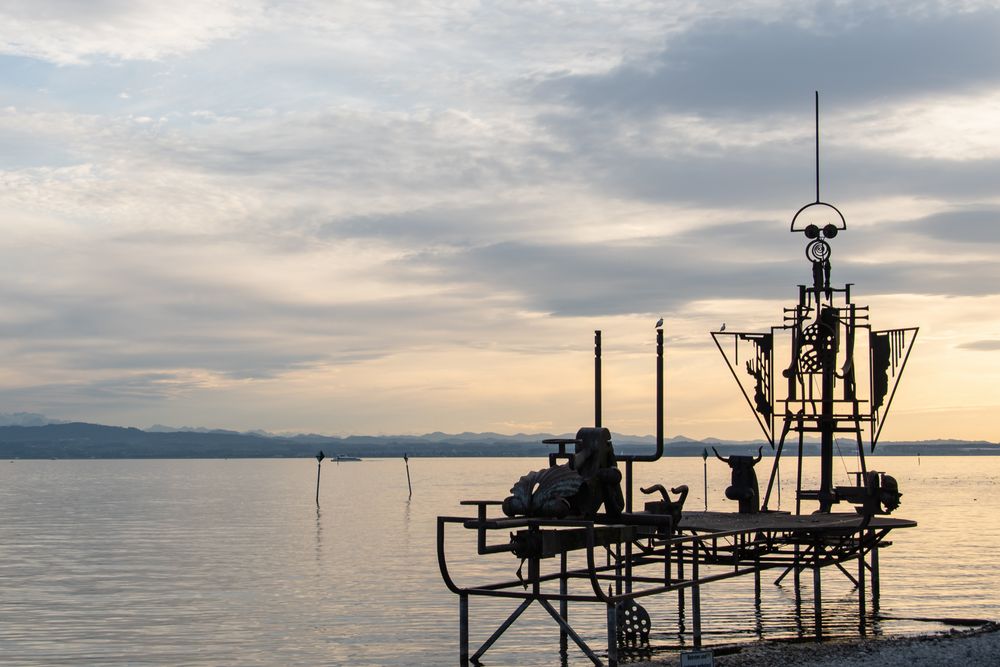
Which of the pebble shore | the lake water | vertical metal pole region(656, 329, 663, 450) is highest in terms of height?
vertical metal pole region(656, 329, 663, 450)

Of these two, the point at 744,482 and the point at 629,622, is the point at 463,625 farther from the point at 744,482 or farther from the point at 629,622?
the point at 744,482

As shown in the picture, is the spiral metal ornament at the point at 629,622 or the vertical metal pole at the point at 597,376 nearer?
the vertical metal pole at the point at 597,376

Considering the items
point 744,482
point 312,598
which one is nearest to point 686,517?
point 744,482

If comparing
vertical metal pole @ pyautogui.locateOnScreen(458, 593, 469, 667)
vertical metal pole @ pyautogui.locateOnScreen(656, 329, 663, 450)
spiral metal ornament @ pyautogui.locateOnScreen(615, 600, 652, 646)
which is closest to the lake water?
spiral metal ornament @ pyautogui.locateOnScreen(615, 600, 652, 646)

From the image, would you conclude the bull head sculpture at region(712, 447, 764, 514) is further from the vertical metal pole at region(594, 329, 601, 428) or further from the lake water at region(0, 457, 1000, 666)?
the vertical metal pole at region(594, 329, 601, 428)

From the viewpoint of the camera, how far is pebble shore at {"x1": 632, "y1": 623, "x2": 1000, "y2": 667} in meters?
25.1

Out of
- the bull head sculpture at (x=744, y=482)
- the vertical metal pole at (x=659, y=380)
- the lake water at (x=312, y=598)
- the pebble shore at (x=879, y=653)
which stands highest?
the vertical metal pole at (x=659, y=380)

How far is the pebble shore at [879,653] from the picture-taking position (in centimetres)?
2511

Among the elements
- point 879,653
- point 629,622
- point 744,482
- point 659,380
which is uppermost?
point 659,380

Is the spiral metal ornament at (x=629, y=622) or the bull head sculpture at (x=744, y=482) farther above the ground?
the bull head sculpture at (x=744, y=482)

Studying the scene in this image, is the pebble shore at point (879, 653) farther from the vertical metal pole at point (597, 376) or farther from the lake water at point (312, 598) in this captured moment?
the vertical metal pole at point (597, 376)

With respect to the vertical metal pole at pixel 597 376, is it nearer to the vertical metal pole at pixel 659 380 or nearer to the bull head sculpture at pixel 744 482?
the vertical metal pole at pixel 659 380

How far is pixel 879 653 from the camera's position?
88.4 ft

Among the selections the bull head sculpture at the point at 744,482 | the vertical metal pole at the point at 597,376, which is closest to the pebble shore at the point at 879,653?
the bull head sculpture at the point at 744,482
